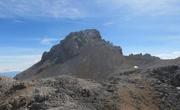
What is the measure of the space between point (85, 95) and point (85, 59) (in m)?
59.2

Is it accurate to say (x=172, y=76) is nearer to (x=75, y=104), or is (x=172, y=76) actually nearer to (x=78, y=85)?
(x=78, y=85)

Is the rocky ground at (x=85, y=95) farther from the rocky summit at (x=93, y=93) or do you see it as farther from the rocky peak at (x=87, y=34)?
the rocky peak at (x=87, y=34)

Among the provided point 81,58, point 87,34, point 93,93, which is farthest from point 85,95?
point 87,34

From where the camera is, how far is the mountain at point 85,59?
258 feet

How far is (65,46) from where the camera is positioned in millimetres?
98250

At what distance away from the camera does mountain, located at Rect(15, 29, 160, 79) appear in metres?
78.6

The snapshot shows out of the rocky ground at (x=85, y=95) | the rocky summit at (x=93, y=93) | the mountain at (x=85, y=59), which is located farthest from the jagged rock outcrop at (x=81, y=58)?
the rocky ground at (x=85, y=95)

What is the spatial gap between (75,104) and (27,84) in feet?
16.0

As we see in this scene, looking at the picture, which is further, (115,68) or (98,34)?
(98,34)

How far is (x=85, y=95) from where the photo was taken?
2627cm

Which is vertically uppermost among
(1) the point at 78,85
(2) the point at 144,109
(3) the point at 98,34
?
(3) the point at 98,34

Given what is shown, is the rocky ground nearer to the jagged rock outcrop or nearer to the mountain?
the mountain

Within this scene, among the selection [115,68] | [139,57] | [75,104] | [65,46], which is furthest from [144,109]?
[65,46]

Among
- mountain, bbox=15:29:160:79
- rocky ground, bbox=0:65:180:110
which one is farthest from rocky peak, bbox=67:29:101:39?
rocky ground, bbox=0:65:180:110
